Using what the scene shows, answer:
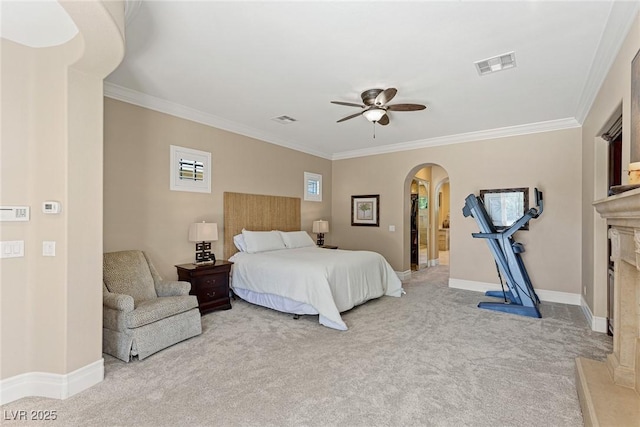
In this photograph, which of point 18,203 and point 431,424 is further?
point 18,203

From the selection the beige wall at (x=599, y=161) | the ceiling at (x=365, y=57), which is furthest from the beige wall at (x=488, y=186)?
the ceiling at (x=365, y=57)

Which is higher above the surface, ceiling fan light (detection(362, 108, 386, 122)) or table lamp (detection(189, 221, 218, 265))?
ceiling fan light (detection(362, 108, 386, 122))

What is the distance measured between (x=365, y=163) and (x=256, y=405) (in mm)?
5613

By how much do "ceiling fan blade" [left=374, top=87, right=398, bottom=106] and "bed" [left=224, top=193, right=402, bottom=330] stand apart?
2.06 m

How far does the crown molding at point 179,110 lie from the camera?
3.73 m

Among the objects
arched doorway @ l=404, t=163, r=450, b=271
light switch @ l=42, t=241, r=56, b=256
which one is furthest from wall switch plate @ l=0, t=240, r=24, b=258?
arched doorway @ l=404, t=163, r=450, b=271

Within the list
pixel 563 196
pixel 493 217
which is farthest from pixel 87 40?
pixel 563 196

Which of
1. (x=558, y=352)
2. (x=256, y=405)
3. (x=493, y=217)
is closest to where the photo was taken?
(x=256, y=405)

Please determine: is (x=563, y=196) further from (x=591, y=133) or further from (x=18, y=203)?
(x=18, y=203)

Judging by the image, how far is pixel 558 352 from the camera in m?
3.05

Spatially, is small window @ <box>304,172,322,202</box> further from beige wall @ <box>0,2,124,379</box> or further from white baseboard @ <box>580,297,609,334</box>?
white baseboard @ <box>580,297,609,334</box>

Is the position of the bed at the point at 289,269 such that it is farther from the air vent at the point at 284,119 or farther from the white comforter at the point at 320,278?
the air vent at the point at 284,119

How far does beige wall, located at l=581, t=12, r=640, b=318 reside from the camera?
97.4 inches

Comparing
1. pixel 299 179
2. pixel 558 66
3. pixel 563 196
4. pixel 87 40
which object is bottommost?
pixel 563 196
